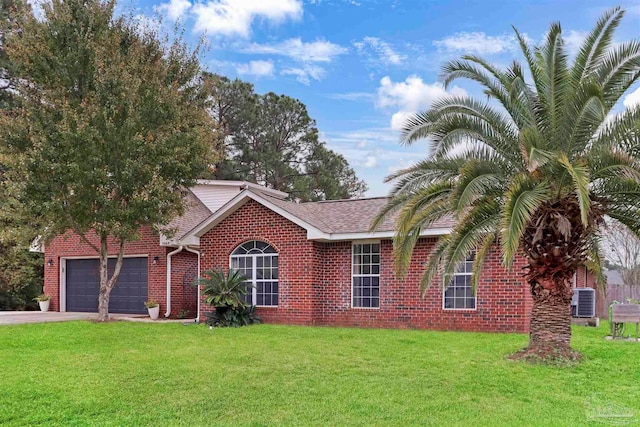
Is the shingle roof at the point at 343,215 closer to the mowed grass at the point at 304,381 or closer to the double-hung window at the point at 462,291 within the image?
the double-hung window at the point at 462,291

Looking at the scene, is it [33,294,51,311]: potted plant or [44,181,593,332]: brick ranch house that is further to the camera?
[33,294,51,311]: potted plant

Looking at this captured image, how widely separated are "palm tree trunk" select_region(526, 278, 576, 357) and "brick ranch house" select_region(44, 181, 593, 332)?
3632 mm

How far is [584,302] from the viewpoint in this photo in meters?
17.8

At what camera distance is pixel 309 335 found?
13.7m

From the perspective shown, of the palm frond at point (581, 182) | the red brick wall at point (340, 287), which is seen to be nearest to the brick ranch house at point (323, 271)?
the red brick wall at point (340, 287)

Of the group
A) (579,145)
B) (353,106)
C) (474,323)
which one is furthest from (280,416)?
(353,106)

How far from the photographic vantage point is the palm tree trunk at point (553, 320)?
10.0 meters

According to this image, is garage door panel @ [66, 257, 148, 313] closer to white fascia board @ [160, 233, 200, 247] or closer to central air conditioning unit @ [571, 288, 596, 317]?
white fascia board @ [160, 233, 200, 247]

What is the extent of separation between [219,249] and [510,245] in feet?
36.2

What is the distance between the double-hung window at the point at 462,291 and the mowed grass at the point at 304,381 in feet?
5.05

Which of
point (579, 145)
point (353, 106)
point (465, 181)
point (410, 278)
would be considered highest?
point (353, 106)

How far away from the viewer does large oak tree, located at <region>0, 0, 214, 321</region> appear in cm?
1523

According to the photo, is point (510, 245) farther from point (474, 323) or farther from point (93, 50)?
point (93, 50)

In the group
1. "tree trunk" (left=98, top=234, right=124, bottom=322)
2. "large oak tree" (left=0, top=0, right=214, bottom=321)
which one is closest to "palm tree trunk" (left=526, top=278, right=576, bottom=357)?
"large oak tree" (left=0, top=0, right=214, bottom=321)
